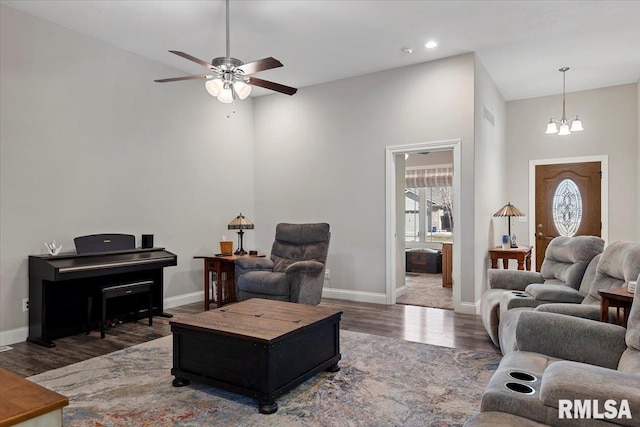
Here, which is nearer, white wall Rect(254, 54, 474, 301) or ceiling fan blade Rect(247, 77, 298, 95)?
ceiling fan blade Rect(247, 77, 298, 95)

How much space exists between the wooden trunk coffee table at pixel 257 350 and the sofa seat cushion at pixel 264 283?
1.40 meters

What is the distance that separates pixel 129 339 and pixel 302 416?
2.28 meters

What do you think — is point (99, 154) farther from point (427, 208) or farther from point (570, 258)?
point (427, 208)

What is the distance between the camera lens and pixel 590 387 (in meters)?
1.39

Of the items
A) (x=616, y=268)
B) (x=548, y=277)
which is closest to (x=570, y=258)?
(x=548, y=277)

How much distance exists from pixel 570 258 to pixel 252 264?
10.9 feet

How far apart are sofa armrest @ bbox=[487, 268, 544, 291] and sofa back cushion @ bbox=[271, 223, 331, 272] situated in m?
1.92

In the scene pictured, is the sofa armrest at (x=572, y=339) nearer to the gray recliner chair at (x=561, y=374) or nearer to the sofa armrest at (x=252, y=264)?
the gray recliner chair at (x=561, y=374)

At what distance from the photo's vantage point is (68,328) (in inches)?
157

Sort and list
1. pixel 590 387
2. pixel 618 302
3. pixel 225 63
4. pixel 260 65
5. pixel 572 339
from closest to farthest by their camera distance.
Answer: pixel 590 387
pixel 572 339
pixel 618 302
pixel 260 65
pixel 225 63

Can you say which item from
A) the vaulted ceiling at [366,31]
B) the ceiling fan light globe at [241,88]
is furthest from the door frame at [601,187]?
the ceiling fan light globe at [241,88]

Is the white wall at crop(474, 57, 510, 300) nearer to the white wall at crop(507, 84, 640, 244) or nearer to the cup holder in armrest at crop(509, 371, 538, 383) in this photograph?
the white wall at crop(507, 84, 640, 244)

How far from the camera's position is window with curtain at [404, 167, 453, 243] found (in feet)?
30.6

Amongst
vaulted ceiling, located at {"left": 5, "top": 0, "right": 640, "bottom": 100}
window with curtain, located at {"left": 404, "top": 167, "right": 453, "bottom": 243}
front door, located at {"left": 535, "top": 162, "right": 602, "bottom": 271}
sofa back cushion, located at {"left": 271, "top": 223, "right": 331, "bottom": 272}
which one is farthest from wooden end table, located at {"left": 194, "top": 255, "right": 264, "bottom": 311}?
window with curtain, located at {"left": 404, "top": 167, "right": 453, "bottom": 243}
